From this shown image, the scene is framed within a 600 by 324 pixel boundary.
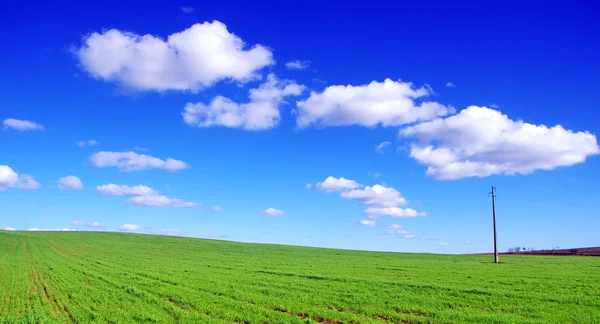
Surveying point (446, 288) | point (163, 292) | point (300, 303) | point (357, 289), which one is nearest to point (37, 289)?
point (163, 292)

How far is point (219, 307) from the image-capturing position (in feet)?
70.0

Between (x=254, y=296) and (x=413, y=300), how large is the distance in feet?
28.0

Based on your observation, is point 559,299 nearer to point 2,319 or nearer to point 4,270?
point 2,319

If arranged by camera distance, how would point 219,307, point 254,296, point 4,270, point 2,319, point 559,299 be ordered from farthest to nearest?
point 4,270
point 254,296
point 559,299
point 219,307
point 2,319

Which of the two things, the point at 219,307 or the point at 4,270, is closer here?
the point at 219,307

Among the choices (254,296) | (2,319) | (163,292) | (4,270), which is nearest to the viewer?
(2,319)

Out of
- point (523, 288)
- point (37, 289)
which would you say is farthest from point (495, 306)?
point (37, 289)

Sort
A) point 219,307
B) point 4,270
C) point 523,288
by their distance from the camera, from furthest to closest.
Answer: point 4,270 → point 523,288 → point 219,307

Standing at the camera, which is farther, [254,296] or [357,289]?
[357,289]

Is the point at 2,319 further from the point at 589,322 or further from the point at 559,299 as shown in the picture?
the point at 559,299

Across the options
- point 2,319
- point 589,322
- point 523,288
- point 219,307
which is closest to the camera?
point 589,322

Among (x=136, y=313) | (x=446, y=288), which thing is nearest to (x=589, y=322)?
(x=446, y=288)

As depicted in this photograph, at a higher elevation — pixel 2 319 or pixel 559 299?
pixel 559 299

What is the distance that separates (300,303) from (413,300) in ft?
19.6
